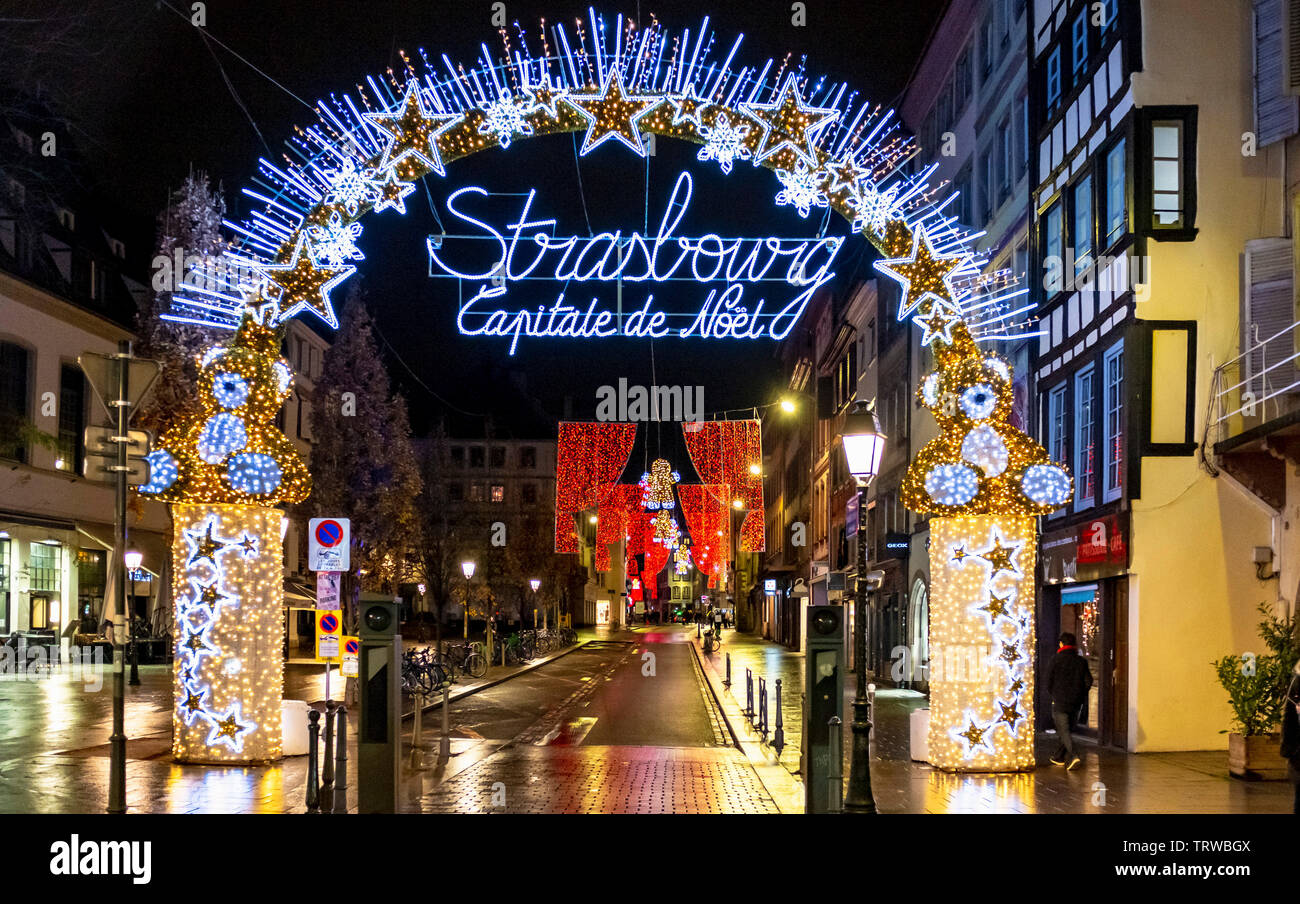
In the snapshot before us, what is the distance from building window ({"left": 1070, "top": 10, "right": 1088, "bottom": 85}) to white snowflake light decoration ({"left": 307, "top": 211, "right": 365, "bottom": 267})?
12.5 m

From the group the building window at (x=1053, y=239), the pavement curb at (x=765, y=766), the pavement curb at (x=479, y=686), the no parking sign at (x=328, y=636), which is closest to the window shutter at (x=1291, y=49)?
the building window at (x=1053, y=239)

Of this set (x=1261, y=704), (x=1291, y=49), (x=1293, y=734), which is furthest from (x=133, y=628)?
(x=1293, y=734)

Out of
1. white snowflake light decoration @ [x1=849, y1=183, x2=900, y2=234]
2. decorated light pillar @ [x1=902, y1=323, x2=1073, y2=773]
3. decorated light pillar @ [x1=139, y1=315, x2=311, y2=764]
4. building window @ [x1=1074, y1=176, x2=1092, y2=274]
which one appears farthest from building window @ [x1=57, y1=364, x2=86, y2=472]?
decorated light pillar @ [x1=902, y1=323, x2=1073, y2=773]

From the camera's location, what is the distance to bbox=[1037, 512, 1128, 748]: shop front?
20.5 metres

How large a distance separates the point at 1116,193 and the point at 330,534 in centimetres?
1271

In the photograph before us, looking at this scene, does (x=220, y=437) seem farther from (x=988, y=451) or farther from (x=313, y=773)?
(x=988, y=451)

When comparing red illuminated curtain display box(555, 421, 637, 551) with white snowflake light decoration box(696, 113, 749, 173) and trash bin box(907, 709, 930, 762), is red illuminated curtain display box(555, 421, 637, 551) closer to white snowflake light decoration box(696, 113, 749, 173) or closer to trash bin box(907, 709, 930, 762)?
trash bin box(907, 709, 930, 762)

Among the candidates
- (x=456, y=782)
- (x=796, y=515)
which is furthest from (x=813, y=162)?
(x=796, y=515)

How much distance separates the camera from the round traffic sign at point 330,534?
58.1ft

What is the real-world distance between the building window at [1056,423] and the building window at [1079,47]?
206 inches

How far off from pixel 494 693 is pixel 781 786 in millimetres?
18140

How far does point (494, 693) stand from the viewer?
110ft

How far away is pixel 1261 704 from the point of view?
16.7 meters
